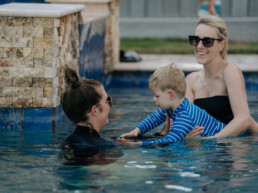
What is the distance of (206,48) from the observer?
5.69 meters

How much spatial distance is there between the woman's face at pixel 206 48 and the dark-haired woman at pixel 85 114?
1.22m

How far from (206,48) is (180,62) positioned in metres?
5.57

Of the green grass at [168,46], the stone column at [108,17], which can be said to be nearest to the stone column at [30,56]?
the stone column at [108,17]

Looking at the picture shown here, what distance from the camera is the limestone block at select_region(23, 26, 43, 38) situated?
627cm

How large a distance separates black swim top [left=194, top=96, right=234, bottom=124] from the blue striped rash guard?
0.20 metres

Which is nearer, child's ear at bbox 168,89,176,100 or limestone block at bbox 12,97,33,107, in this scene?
child's ear at bbox 168,89,176,100

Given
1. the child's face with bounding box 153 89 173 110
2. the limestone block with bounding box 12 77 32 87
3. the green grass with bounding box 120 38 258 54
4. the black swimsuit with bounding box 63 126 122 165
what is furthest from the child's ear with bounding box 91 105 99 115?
the green grass with bounding box 120 38 258 54

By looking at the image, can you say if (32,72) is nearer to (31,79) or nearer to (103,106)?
(31,79)

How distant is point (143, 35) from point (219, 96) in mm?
11332

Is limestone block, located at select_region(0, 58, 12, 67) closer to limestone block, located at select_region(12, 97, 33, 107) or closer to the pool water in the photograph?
limestone block, located at select_region(12, 97, 33, 107)

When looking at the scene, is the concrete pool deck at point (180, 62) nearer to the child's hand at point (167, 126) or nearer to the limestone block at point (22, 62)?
the limestone block at point (22, 62)

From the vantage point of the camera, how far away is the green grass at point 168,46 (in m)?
13.4

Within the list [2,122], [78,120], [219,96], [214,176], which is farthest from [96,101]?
[2,122]

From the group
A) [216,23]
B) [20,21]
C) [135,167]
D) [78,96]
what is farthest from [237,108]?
[20,21]
